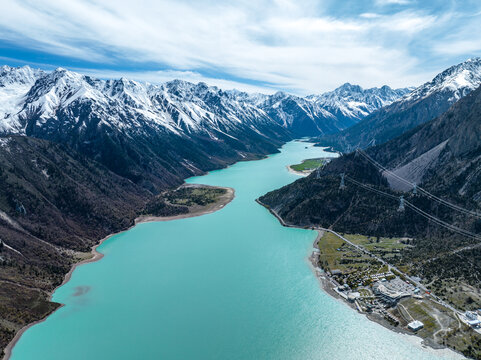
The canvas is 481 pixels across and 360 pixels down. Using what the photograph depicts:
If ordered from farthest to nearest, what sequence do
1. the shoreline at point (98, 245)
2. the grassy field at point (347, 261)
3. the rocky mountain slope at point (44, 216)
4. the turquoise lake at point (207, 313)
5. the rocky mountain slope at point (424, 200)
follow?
the grassy field at point (347, 261) < the rocky mountain slope at point (424, 200) < the rocky mountain slope at point (44, 216) < the shoreline at point (98, 245) < the turquoise lake at point (207, 313)

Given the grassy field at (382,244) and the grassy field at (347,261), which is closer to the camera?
the grassy field at (347,261)

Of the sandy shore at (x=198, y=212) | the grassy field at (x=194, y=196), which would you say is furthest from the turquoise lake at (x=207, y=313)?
the grassy field at (x=194, y=196)

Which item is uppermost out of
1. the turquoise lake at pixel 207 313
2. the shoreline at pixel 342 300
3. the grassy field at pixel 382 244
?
the grassy field at pixel 382 244

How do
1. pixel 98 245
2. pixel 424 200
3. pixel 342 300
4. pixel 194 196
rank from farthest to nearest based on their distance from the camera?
1. pixel 194 196
2. pixel 98 245
3. pixel 424 200
4. pixel 342 300

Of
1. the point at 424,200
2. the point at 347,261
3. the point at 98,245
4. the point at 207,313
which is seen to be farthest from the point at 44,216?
the point at 424,200

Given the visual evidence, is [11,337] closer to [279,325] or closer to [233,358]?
[233,358]

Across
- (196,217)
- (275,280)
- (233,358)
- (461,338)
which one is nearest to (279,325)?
(233,358)

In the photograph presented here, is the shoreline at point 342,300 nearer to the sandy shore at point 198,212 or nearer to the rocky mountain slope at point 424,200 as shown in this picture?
the rocky mountain slope at point 424,200

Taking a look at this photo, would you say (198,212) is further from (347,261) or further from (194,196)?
(347,261)
